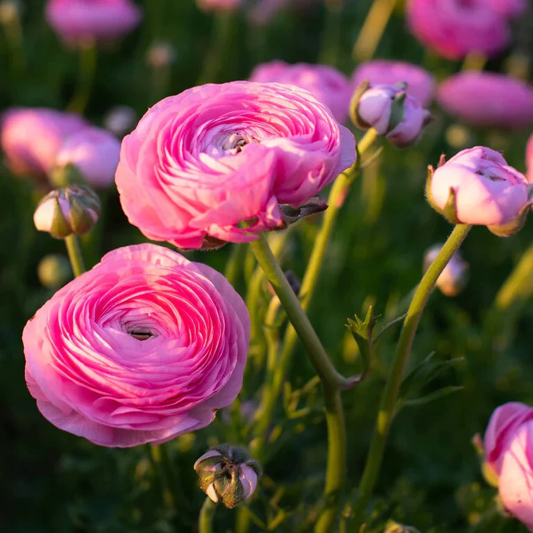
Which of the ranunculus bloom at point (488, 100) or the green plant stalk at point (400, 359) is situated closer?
the green plant stalk at point (400, 359)

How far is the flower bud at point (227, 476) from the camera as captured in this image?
57 centimetres

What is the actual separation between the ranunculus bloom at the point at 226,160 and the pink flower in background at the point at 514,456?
30cm

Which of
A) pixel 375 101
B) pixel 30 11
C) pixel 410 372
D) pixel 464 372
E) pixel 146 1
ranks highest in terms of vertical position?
pixel 375 101

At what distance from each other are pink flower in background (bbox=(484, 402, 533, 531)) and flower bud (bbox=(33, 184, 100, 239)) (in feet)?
1.37

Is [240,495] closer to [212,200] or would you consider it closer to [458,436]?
[212,200]

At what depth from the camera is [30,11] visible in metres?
2.46

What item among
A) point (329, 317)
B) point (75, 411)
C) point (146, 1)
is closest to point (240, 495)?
point (75, 411)

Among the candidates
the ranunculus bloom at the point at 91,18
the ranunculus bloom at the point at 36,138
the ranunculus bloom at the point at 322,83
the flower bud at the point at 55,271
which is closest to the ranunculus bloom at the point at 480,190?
the ranunculus bloom at the point at 322,83

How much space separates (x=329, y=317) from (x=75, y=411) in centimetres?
75

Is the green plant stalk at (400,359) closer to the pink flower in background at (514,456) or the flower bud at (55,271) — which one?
the pink flower in background at (514,456)

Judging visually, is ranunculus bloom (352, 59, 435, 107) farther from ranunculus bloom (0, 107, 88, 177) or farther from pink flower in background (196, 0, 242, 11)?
pink flower in background (196, 0, 242, 11)

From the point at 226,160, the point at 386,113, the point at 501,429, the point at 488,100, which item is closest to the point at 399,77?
the point at 488,100

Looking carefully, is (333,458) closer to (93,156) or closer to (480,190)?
(480,190)

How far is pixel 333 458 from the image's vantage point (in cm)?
67
